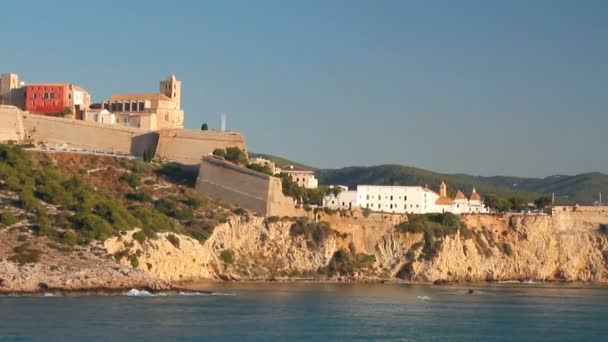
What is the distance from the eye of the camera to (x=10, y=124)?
68250mm

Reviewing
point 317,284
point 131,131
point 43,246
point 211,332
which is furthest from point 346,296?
point 131,131

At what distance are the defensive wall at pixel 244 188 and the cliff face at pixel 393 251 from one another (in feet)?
4.34

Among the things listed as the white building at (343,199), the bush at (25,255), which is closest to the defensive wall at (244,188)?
the white building at (343,199)

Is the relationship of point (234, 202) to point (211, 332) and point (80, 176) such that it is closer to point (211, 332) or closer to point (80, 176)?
point (80, 176)

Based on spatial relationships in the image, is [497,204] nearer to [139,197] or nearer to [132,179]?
[132,179]

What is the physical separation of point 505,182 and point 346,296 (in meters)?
125

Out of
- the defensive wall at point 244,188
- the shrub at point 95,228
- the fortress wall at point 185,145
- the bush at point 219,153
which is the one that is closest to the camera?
the shrub at point 95,228

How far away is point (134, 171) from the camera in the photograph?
6775 cm

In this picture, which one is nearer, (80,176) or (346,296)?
(346,296)

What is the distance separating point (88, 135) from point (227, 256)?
1209cm

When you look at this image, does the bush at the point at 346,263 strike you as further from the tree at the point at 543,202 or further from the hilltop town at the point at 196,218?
the tree at the point at 543,202

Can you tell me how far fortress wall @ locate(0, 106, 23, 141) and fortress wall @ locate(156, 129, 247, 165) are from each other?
288 inches

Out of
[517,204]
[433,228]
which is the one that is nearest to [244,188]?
[433,228]

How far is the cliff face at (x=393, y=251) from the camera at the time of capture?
59.5 meters
